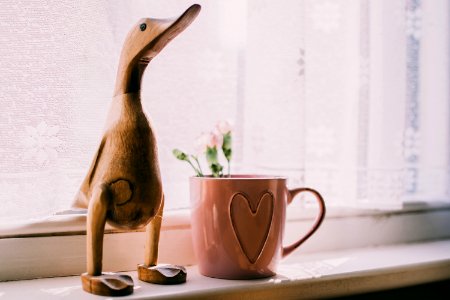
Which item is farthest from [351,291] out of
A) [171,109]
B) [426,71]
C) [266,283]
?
[426,71]

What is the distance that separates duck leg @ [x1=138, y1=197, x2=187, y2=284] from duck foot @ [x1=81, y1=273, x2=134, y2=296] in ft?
A: 0.20

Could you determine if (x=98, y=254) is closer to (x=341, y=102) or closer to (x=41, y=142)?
(x=41, y=142)

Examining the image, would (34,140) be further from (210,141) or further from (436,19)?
(436,19)

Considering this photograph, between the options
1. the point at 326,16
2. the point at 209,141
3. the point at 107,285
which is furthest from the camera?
the point at 326,16

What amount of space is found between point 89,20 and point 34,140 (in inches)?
7.3

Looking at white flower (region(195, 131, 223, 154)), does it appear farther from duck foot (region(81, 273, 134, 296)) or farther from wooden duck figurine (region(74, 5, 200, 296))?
duck foot (region(81, 273, 134, 296))

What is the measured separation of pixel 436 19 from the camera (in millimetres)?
1064

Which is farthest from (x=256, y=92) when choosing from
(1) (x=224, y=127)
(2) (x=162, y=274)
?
(2) (x=162, y=274)

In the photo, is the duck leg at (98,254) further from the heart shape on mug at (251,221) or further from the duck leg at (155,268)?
the heart shape on mug at (251,221)

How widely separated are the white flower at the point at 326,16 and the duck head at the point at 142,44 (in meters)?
0.36

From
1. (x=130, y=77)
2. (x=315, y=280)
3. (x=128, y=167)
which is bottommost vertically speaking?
(x=315, y=280)

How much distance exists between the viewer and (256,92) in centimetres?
84

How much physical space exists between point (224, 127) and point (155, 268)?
0.23 metres

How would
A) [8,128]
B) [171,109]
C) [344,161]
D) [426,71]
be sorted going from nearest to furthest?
[8,128], [171,109], [344,161], [426,71]
